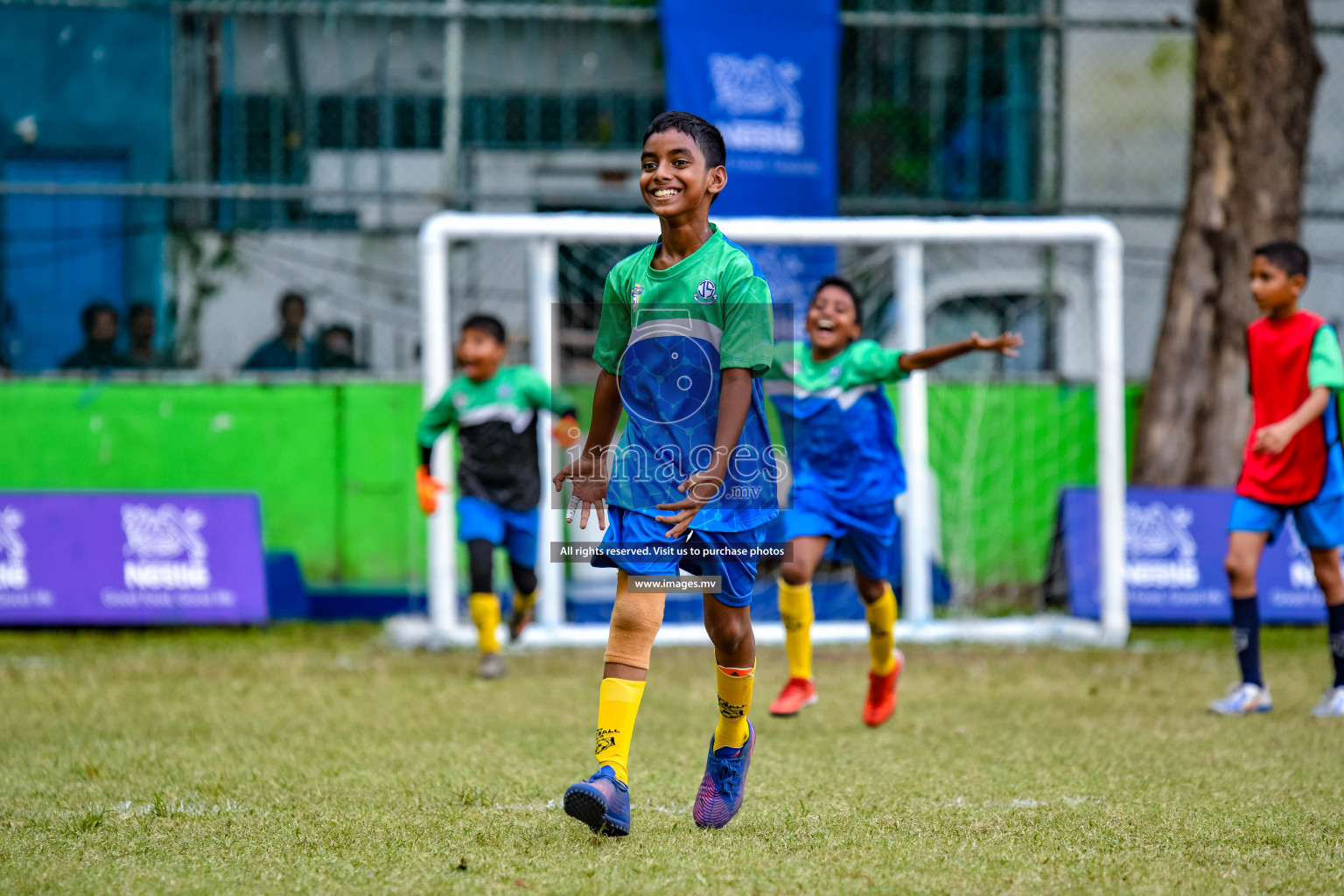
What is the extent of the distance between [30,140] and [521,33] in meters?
3.39

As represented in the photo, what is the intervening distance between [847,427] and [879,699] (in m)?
1.06

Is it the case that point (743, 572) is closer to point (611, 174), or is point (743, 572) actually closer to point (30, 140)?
point (611, 174)

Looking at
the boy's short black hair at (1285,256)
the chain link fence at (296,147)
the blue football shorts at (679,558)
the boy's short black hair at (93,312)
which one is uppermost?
the chain link fence at (296,147)

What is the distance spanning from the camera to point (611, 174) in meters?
10.2

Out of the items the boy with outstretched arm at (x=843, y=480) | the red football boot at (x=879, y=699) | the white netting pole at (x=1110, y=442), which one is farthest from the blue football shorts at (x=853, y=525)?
the white netting pole at (x=1110, y=442)

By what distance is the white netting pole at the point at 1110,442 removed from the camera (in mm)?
8180

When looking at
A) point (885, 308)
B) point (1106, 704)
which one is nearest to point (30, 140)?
point (885, 308)

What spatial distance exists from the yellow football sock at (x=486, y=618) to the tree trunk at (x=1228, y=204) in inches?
195

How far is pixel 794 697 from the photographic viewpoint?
574 centimetres

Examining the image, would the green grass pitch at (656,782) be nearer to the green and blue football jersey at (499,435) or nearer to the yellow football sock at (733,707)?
the yellow football sock at (733,707)

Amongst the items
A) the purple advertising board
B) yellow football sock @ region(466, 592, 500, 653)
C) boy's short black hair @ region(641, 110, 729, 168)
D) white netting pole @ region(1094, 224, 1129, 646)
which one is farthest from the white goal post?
boy's short black hair @ region(641, 110, 729, 168)

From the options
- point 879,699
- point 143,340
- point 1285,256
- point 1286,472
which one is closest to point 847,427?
point 879,699

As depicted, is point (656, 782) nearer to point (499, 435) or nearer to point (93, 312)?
point (499, 435)

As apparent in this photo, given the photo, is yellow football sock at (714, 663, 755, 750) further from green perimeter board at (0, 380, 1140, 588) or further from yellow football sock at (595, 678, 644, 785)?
green perimeter board at (0, 380, 1140, 588)
